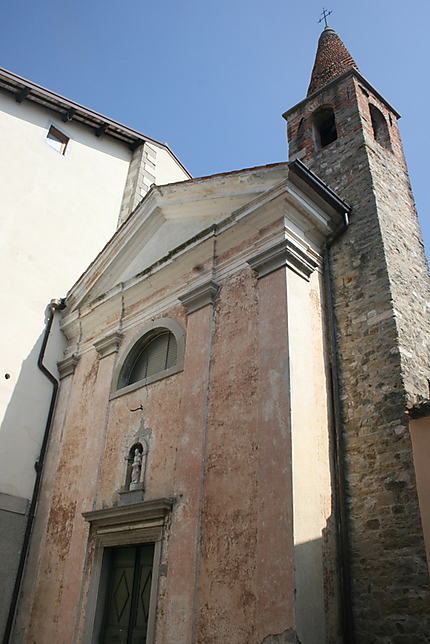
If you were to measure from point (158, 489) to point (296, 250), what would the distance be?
124 inches

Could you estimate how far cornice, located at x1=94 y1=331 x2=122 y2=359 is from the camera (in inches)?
322

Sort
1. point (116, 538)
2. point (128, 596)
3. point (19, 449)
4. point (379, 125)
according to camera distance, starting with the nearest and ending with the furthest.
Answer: point (128, 596) < point (116, 538) < point (19, 449) < point (379, 125)

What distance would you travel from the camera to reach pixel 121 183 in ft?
37.3

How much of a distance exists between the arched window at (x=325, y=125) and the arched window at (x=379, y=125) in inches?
25.3

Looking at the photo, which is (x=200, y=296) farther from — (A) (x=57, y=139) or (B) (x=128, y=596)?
(A) (x=57, y=139)

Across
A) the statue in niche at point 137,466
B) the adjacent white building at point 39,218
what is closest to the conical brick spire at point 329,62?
the adjacent white building at point 39,218

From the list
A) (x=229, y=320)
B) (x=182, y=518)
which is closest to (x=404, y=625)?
(x=182, y=518)

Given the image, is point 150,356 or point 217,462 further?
point 150,356

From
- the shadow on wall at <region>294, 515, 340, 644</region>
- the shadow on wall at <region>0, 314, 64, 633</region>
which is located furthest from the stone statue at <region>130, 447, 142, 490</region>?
the shadow on wall at <region>294, 515, 340, 644</region>

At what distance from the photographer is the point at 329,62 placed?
34.4 feet

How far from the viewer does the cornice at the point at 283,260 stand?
6203mm

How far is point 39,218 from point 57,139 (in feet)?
6.74

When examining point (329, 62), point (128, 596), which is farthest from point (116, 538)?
point (329, 62)

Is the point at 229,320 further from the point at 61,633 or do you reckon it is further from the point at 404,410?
the point at 61,633
